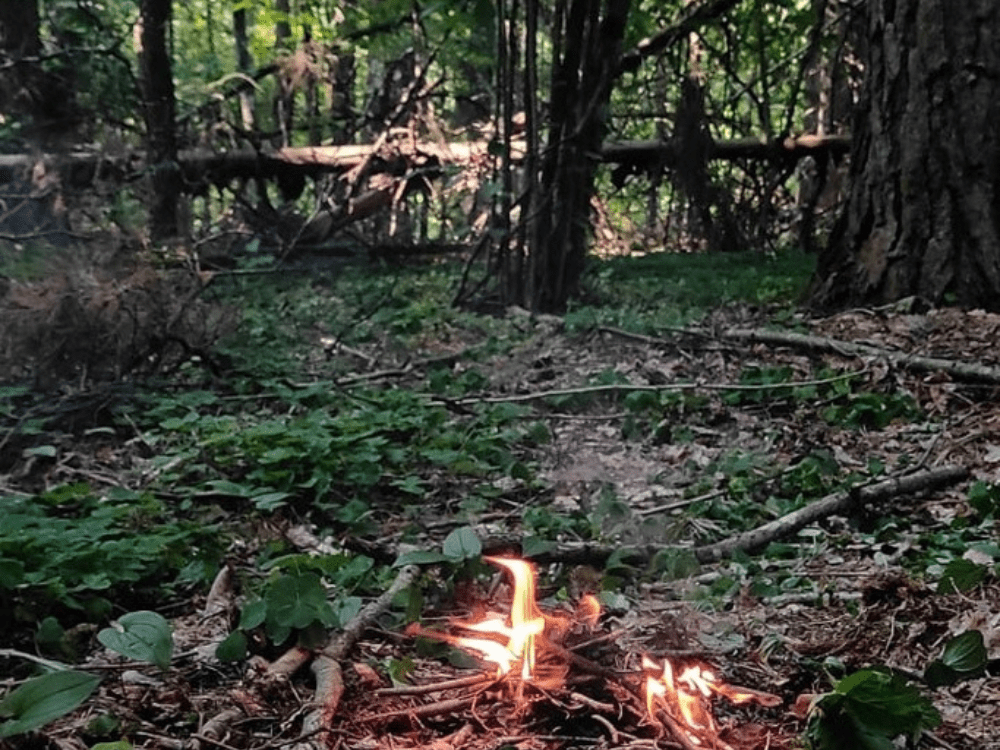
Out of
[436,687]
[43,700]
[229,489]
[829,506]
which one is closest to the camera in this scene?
[43,700]

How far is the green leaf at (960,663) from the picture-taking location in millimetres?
1763

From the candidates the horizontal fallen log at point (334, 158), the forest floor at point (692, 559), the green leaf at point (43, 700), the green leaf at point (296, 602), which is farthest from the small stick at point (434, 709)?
the horizontal fallen log at point (334, 158)

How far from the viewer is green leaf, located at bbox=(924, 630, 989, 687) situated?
176 centimetres

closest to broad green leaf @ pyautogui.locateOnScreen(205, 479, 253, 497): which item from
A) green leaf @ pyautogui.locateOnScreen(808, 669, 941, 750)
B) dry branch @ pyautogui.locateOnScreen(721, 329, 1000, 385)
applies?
green leaf @ pyautogui.locateOnScreen(808, 669, 941, 750)

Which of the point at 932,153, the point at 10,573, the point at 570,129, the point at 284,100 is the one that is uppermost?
the point at 284,100

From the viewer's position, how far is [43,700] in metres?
1.51

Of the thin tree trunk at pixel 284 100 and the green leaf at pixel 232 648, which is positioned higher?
the thin tree trunk at pixel 284 100

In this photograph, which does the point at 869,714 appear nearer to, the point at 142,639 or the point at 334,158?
the point at 142,639

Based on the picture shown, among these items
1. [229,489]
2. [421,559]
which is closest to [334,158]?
[229,489]

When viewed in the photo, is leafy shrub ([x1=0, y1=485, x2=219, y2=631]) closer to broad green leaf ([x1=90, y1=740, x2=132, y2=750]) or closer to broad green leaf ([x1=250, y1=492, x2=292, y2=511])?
broad green leaf ([x1=250, y1=492, x2=292, y2=511])

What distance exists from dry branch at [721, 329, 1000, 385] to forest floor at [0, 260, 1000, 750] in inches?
1.0

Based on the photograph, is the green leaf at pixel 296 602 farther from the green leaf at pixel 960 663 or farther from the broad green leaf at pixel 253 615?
the green leaf at pixel 960 663

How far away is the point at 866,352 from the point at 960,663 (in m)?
3.19

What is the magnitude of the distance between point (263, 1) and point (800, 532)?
10.4 metres
